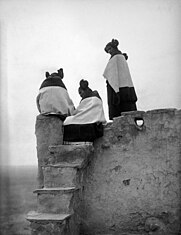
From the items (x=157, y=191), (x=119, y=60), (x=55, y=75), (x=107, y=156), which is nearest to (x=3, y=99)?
(x=55, y=75)

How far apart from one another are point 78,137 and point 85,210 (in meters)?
0.93

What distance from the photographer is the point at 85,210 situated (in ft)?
14.2

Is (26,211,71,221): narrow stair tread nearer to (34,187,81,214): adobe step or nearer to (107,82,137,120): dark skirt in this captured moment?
(34,187,81,214): adobe step

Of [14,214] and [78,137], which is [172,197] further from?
[14,214]

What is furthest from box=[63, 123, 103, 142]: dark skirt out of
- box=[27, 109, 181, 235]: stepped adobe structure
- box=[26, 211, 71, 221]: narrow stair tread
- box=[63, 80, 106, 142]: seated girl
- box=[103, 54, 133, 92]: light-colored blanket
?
box=[26, 211, 71, 221]: narrow stair tread

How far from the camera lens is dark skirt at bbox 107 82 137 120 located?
4.86 m

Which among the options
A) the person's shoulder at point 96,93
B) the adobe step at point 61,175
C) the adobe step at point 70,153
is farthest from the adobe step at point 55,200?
the person's shoulder at point 96,93

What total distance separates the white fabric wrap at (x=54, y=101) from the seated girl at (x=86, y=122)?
0.48 ft

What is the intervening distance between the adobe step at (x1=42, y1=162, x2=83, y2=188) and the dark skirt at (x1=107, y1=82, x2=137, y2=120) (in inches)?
49.6

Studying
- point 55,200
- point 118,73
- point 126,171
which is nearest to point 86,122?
point 126,171

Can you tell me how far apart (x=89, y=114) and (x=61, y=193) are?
1202 millimetres

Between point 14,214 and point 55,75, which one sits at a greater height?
→ point 55,75

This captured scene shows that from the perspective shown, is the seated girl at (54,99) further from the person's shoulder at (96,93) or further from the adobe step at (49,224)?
the adobe step at (49,224)

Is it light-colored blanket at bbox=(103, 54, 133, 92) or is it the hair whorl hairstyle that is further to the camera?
the hair whorl hairstyle
